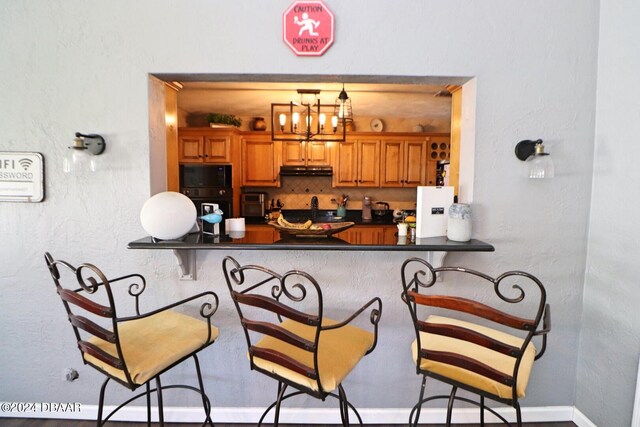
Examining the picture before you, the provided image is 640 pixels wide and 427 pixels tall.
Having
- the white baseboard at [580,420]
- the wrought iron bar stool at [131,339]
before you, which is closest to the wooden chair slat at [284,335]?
the wrought iron bar stool at [131,339]

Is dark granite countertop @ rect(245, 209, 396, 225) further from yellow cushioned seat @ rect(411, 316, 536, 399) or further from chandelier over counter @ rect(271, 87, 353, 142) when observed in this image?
yellow cushioned seat @ rect(411, 316, 536, 399)

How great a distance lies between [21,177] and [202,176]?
97.2 inches

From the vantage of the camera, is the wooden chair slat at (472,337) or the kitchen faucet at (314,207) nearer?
the wooden chair slat at (472,337)

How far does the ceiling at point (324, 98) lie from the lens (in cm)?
372

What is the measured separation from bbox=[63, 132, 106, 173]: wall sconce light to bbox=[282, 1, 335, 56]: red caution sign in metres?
1.12

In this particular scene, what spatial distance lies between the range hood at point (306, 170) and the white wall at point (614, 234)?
3.19 m

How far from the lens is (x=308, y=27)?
65.2 inches

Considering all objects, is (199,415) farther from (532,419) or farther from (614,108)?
(614,108)

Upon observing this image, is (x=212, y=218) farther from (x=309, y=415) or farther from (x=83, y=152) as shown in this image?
(x=309, y=415)

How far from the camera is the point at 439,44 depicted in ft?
5.51

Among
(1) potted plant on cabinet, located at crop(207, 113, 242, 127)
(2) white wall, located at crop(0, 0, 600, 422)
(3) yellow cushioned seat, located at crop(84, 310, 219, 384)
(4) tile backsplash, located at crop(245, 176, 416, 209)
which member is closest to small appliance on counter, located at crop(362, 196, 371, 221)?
(4) tile backsplash, located at crop(245, 176, 416, 209)

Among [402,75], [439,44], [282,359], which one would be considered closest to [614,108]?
[439,44]

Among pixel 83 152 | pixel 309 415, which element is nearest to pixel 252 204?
pixel 83 152

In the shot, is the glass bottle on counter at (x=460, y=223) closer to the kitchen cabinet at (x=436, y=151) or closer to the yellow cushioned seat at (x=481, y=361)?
the yellow cushioned seat at (x=481, y=361)
